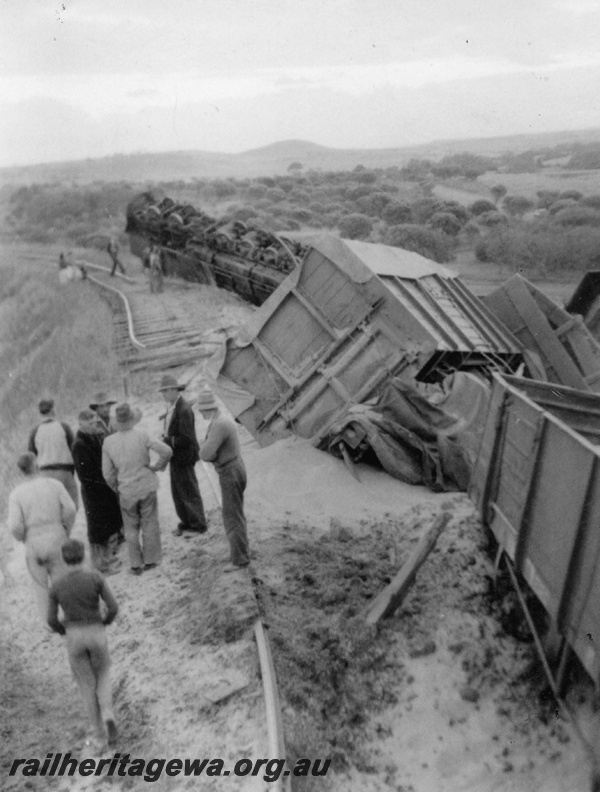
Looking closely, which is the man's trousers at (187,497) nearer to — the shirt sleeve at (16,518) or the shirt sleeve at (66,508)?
the shirt sleeve at (66,508)

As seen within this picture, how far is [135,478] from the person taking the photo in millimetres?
6398

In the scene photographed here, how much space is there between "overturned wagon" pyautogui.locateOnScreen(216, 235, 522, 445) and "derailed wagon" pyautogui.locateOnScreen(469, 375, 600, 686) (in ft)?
8.11

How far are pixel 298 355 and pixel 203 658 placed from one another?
465cm

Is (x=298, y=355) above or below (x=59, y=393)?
above

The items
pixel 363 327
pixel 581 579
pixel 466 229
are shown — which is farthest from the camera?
pixel 466 229

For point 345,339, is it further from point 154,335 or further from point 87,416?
point 154,335

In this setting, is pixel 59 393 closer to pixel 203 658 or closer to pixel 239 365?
pixel 239 365

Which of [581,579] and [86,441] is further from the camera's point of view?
[86,441]

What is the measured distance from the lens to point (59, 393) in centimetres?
1242

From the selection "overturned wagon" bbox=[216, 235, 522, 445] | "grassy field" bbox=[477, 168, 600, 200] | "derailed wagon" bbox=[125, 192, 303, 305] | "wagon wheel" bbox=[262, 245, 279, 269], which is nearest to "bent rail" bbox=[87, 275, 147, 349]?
"derailed wagon" bbox=[125, 192, 303, 305]

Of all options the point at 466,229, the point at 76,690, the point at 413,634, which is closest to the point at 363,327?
the point at 413,634

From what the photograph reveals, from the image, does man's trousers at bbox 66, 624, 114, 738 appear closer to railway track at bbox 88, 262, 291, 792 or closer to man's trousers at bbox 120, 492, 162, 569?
railway track at bbox 88, 262, 291, 792

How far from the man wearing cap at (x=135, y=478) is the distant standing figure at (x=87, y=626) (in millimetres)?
1766

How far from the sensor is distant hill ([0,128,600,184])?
68812mm
